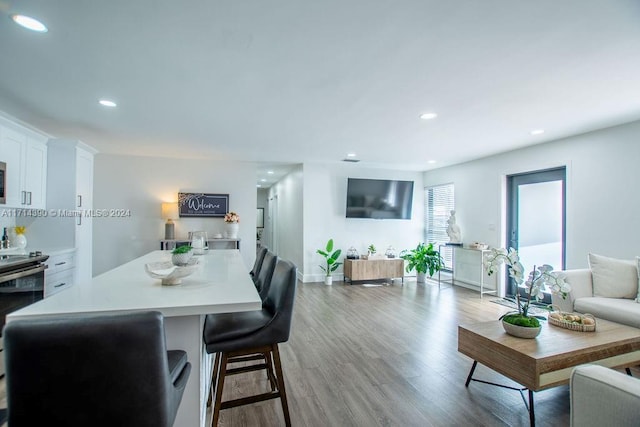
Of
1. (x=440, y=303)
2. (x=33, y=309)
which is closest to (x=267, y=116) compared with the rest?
(x=33, y=309)

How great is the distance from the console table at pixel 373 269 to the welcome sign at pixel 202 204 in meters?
2.70

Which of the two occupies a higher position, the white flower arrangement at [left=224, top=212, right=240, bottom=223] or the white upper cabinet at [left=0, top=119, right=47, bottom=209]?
the white upper cabinet at [left=0, top=119, right=47, bottom=209]

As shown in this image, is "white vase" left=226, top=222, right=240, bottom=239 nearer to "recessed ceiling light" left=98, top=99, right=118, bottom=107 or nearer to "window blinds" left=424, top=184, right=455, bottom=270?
"recessed ceiling light" left=98, top=99, right=118, bottom=107

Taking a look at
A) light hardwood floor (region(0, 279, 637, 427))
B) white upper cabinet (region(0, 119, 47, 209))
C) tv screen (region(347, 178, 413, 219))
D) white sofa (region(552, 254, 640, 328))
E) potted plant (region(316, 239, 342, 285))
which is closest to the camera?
light hardwood floor (region(0, 279, 637, 427))

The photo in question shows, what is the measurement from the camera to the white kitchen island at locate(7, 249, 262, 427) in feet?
4.36

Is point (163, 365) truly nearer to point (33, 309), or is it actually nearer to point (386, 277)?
point (33, 309)

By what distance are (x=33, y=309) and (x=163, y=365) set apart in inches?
29.5

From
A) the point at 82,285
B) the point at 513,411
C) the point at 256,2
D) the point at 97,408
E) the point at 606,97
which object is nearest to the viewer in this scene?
the point at 97,408

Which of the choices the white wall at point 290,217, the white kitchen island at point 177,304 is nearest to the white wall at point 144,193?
the white wall at point 290,217

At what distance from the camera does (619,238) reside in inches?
145

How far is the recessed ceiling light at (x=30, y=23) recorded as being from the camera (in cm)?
179

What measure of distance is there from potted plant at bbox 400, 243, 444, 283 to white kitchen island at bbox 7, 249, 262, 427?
5.07 metres

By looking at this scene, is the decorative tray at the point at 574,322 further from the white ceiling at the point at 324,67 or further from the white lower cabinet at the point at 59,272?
the white lower cabinet at the point at 59,272

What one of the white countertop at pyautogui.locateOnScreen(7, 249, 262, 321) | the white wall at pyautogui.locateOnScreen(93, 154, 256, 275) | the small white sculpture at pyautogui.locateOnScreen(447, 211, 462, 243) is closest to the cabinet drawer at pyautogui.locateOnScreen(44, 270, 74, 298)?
the white wall at pyautogui.locateOnScreen(93, 154, 256, 275)
